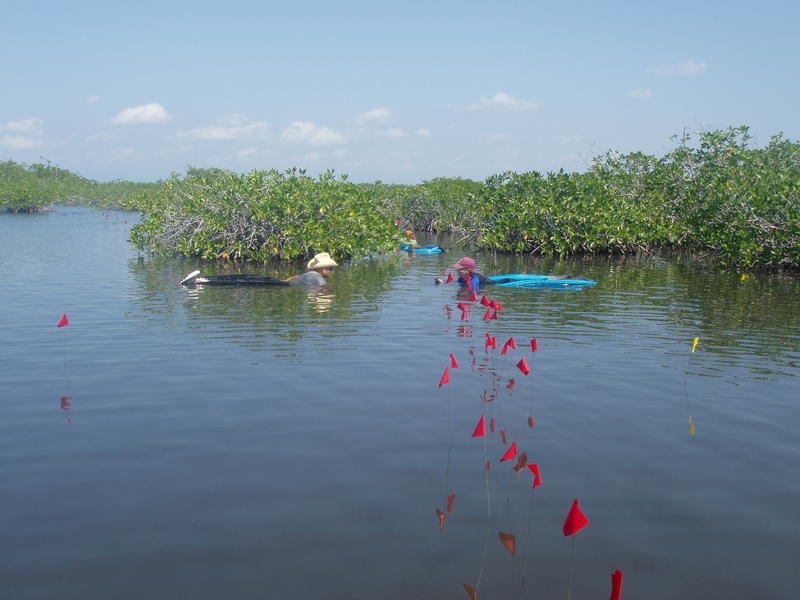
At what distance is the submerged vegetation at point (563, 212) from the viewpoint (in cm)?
2189

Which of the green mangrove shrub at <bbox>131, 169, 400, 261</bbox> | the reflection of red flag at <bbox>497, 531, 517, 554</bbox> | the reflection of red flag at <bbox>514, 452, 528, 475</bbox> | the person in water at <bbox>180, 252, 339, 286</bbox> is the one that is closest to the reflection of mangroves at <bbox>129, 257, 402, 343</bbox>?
the person in water at <bbox>180, 252, 339, 286</bbox>

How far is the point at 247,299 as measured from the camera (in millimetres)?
15180

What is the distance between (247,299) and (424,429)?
9.03 metres

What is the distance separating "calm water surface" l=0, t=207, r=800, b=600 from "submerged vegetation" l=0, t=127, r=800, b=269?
9839 mm

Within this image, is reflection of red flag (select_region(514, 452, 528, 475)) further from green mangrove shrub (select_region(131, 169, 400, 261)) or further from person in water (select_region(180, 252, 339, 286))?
green mangrove shrub (select_region(131, 169, 400, 261))

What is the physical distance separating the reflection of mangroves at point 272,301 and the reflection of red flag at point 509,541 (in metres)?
6.90

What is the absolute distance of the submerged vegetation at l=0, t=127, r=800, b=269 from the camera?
2189 cm

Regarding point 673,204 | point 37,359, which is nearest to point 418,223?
point 673,204

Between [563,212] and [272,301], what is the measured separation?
14.5 meters

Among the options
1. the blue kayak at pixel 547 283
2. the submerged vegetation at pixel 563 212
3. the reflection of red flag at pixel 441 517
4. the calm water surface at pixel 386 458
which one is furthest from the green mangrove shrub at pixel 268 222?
the reflection of red flag at pixel 441 517

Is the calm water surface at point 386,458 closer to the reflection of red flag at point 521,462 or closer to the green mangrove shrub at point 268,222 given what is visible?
the reflection of red flag at point 521,462

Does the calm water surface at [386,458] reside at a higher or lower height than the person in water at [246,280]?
lower

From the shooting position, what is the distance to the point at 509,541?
185 inches

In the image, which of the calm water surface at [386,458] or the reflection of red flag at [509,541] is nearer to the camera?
the calm water surface at [386,458]
